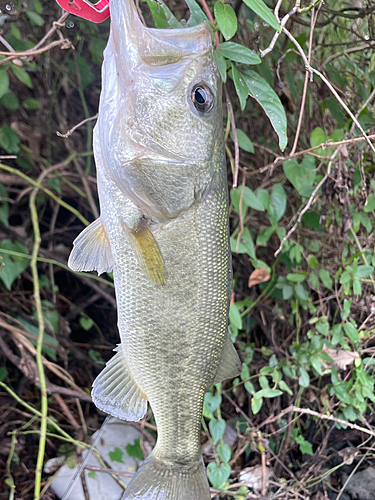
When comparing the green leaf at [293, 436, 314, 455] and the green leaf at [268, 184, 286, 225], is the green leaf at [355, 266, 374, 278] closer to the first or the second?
the green leaf at [268, 184, 286, 225]

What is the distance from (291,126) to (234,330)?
2.54 ft

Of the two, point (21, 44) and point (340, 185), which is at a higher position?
point (21, 44)

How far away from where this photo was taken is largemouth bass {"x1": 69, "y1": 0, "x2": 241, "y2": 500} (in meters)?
0.54

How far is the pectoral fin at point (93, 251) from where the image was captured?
2.09 feet

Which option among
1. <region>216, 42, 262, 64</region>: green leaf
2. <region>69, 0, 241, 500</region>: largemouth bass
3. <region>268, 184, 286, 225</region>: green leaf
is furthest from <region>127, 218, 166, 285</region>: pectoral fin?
<region>268, 184, 286, 225</region>: green leaf

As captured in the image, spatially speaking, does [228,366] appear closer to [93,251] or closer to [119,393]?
[119,393]

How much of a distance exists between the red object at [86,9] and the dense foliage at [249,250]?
1.78ft

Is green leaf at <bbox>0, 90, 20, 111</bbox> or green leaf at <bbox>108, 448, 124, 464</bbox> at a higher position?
green leaf at <bbox>0, 90, 20, 111</bbox>

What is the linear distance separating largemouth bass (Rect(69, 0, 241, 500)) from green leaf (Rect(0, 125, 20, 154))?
733 mm

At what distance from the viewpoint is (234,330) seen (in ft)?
3.83

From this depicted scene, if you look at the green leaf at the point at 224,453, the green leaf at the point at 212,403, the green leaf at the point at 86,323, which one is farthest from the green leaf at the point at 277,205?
the green leaf at the point at 86,323

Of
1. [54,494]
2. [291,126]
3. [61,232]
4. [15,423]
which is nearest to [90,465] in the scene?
[54,494]

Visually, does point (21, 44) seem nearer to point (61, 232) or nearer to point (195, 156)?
point (61, 232)

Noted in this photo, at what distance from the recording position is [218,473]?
1139 mm
